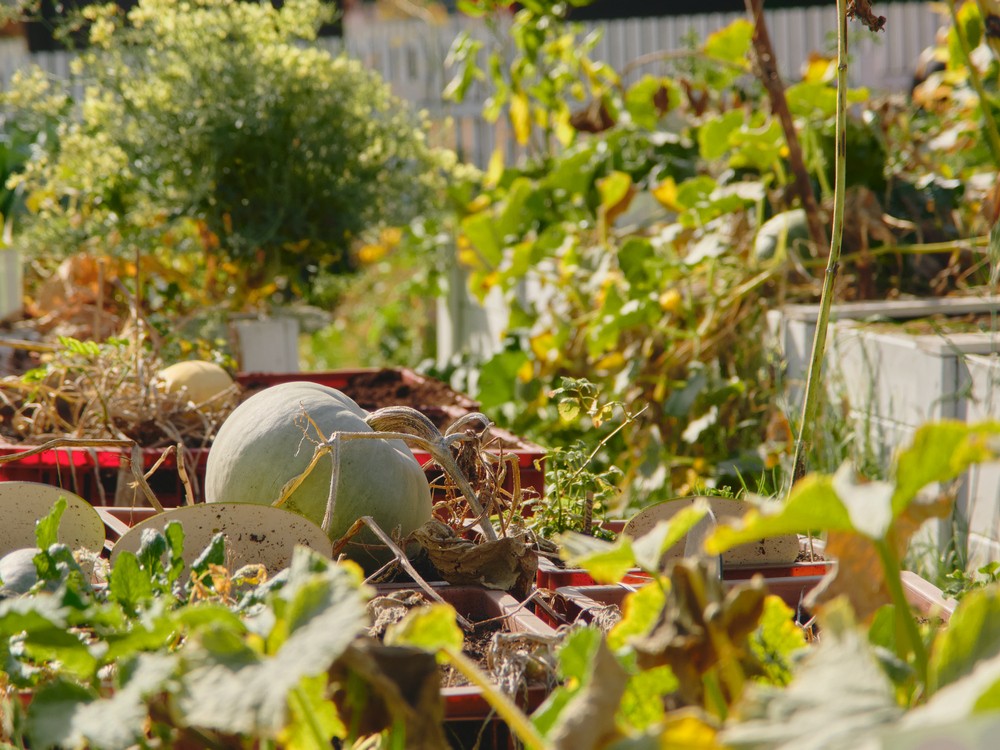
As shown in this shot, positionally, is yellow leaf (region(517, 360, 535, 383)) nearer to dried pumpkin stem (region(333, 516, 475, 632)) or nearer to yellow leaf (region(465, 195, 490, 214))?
yellow leaf (region(465, 195, 490, 214))

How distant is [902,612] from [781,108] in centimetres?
228

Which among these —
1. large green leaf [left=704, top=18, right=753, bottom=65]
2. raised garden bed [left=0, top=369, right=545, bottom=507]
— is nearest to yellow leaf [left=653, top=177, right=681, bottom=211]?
large green leaf [left=704, top=18, right=753, bottom=65]

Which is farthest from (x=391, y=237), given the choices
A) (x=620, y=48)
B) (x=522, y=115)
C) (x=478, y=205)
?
(x=620, y=48)

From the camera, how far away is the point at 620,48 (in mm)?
7992

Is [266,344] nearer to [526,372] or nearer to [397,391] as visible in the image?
[526,372]

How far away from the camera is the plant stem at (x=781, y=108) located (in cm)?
261

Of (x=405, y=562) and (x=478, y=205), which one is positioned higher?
(x=478, y=205)

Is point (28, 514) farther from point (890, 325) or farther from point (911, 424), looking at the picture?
point (890, 325)

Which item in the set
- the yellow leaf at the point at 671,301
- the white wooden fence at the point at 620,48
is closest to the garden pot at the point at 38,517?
the yellow leaf at the point at 671,301

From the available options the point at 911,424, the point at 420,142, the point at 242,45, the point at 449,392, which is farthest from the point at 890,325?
the point at 242,45

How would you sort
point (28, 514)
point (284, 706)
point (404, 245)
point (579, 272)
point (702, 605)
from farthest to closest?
point (404, 245)
point (579, 272)
point (28, 514)
point (702, 605)
point (284, 706)

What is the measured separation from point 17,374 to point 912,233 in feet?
7.57

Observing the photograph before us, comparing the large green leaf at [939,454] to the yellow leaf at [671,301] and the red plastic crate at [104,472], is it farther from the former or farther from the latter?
the yellow leaf at [671,301]

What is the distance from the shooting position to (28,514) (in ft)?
3.79
